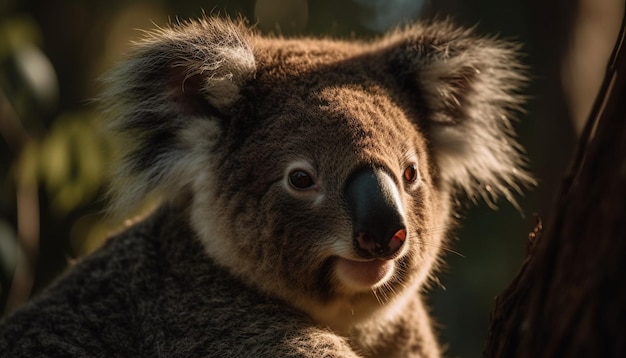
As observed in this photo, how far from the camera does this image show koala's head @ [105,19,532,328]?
274cm

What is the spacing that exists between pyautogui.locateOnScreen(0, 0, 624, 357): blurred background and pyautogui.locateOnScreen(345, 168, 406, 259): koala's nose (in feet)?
4.39

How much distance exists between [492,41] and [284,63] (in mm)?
988

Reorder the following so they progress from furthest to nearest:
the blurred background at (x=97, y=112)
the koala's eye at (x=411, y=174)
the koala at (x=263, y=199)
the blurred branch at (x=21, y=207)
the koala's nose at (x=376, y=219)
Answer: the blurred branch at (x=21, y=207), the blurred background at (x=97, y=112), the koala's eye at (x=411, y=174), the koala at (x=263, y=199), the koala's nose at (x=376, y=219)

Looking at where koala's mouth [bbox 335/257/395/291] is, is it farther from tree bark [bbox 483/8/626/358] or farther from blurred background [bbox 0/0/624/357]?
blurred background [bbox 0/0/624/357]

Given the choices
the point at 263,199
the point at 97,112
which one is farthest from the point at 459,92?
the point at 97,112

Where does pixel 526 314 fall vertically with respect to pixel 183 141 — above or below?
below

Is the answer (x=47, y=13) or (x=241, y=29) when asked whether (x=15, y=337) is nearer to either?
(x=241, y=29)

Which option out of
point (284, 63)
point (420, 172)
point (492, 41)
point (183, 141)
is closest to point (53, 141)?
point (183, 141)

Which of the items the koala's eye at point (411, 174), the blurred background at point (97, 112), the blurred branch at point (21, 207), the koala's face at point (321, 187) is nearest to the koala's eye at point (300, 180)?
the koala's face at point (321, 187)

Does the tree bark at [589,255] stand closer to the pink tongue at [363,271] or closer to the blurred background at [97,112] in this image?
the pink tongue at [363,271]

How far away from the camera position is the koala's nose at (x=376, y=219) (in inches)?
99.0

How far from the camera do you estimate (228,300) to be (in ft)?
9.64

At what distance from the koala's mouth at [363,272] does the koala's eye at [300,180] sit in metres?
0.29

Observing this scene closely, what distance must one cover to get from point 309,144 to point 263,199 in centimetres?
27
